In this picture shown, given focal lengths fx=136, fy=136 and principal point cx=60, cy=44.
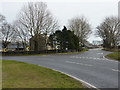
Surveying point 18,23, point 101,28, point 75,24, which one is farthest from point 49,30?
point 101,28

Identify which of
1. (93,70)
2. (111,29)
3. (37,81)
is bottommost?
(93,70)

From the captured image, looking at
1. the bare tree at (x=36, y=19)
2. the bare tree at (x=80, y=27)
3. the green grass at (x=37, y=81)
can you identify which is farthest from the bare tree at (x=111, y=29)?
the green grass at (x=37, y=81)

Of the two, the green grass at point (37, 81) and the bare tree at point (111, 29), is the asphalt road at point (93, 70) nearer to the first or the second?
the green grass at point (37, 81)

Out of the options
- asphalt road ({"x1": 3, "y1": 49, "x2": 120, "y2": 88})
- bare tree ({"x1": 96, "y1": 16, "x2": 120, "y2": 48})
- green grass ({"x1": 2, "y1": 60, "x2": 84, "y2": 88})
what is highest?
bare tree ({"x1": 96, "y1": 16, "x2": 120, "y2": 48})

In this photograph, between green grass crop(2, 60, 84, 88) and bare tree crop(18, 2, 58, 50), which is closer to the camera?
green grass crop(2, 60, 84, 88)

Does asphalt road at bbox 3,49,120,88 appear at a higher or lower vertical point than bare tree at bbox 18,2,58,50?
lower

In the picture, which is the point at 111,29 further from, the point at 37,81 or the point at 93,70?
the point at 37,81

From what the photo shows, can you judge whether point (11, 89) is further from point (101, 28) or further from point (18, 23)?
point (101, 28)

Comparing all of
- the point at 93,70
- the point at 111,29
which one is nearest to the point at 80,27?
the point at 111,29

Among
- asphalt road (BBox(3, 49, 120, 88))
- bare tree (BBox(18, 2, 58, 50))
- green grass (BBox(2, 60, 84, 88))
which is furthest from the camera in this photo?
bare tree (BBox(18, 2, 58, 50))

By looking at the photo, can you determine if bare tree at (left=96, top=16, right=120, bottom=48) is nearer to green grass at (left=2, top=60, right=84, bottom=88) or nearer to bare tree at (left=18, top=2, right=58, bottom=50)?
bare tree at (left=18, top=2, right=58, bottom=50)

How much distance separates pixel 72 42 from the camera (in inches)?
1789

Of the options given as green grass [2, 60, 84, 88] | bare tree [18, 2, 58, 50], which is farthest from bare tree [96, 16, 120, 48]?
green grass [2, 60, 84, 88]

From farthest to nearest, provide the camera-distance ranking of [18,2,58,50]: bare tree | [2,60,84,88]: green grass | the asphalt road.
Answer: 1. [18,2,58,50]: bare tree
2. the asphalt road
3. [2,60,84,88]: green grass
